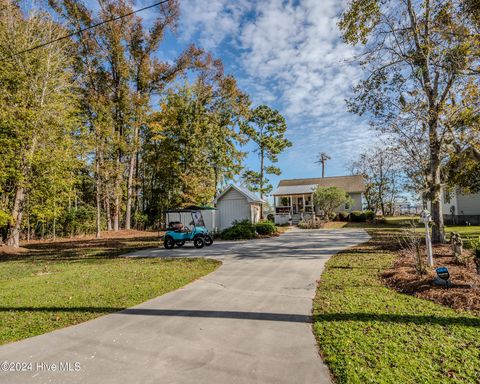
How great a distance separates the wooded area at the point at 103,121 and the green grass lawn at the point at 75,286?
5.79 meters

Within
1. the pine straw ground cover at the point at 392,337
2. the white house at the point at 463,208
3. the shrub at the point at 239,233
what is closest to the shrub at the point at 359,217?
the white house at the point at 463,208

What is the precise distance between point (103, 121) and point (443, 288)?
21.6 m

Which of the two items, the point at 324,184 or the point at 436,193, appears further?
the point at 324,184

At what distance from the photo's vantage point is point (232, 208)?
66.2 feet

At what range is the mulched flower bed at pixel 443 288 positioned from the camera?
4492 millimetres

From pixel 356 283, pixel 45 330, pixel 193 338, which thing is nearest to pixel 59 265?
pixel 45 330

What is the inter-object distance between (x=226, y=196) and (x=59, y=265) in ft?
41.2

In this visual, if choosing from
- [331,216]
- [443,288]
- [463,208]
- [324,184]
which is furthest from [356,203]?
[443,288]

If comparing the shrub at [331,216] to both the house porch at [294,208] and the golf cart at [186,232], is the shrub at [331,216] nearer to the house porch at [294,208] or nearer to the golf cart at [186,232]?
the house porch at [294,208]

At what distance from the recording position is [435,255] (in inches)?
331

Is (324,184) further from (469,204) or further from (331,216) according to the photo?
(469,204)

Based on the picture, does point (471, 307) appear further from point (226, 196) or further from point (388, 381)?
point (226, 196)

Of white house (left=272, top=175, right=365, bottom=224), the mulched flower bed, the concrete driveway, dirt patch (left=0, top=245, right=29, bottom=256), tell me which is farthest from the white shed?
the concrete driveway

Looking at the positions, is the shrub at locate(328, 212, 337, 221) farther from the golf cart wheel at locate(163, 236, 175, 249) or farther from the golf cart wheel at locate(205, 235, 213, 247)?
the golf cart wheel at locate(163, 236, 175, 249)
